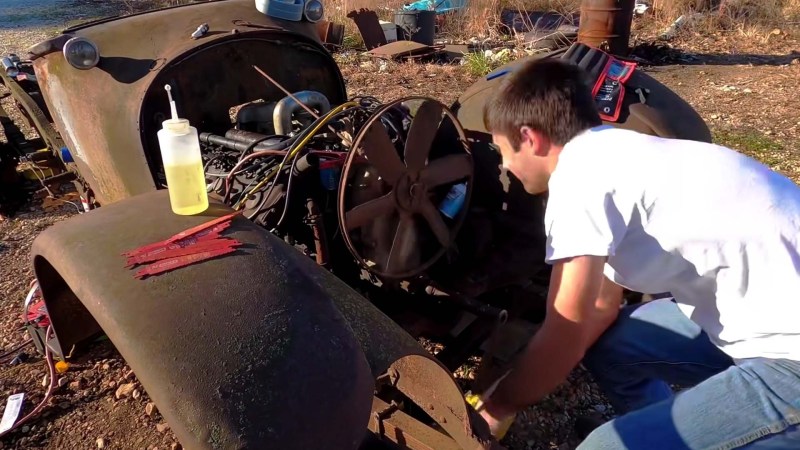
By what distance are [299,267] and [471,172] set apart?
1.25 m

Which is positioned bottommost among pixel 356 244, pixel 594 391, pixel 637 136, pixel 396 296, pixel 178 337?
pixel 594 391

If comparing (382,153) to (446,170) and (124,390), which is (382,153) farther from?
(124,390)

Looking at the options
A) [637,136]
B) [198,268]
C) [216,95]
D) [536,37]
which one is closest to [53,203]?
[216,95]

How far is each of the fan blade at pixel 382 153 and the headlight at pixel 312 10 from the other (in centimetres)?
136

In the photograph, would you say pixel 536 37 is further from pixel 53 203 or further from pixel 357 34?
pixel 53 203

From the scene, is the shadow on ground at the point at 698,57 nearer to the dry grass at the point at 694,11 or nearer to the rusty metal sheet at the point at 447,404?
the dry grass at the point at 694,11

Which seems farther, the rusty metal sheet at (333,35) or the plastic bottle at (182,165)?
the rusty metal sheet at (333,35)

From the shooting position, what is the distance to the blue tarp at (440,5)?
10294 mm

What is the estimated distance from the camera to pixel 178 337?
150cm

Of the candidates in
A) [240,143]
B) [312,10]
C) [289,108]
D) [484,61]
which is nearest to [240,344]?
[240,143]

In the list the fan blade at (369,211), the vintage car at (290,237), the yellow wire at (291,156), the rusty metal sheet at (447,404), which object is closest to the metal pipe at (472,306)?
the vintage car at (290,237)

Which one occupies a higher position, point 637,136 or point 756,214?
point 637,136

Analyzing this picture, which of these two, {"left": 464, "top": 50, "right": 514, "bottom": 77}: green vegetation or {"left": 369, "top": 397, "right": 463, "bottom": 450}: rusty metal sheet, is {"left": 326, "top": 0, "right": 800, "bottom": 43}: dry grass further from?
{"left": 369, "top": 397, "right": 463, "bottom": 450}: rusty metal sheet

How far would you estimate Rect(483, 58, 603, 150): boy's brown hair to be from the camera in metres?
1.92
